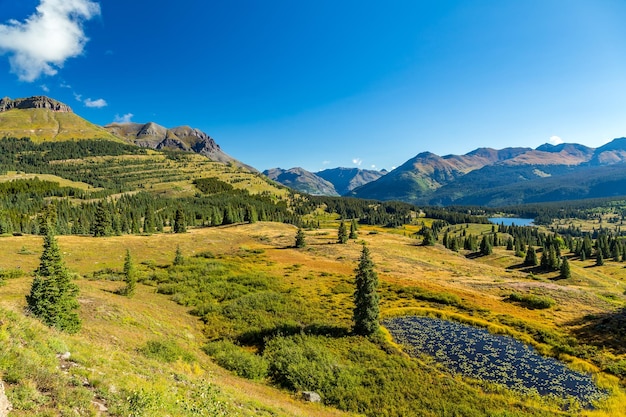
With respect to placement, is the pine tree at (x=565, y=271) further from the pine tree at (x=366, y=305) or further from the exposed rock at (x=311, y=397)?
the exposed rock at (x=311, y=397)

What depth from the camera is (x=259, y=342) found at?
125ft

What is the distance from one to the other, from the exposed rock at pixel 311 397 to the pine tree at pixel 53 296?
1968cm

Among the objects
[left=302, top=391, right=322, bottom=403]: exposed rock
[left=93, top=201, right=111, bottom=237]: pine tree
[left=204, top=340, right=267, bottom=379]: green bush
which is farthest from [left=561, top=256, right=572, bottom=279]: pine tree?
[left=93, top=201, right=111, bottom=237]: pine tree

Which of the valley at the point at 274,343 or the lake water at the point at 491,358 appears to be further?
the lake water at the point at 491,358

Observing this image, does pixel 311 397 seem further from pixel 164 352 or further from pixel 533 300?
pixel 533 300

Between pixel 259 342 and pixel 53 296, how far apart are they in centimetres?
2165

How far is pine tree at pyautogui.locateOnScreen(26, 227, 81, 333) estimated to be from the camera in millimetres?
23875

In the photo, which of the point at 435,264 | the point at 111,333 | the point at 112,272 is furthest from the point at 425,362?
the point at 435,264

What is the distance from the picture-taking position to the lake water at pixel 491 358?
3122cm

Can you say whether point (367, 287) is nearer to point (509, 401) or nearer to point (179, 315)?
point (509, 401)

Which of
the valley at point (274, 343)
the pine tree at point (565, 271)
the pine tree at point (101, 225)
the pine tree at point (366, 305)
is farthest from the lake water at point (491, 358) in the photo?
the pine tree at point (101, 225)

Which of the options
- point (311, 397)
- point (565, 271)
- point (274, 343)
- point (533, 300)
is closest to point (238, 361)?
point (274, 343)

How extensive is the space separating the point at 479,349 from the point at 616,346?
1885 cm

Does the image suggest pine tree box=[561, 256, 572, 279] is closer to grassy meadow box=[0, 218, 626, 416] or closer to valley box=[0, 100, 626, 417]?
grassy meadow box=[0, 218, 626, 416]
